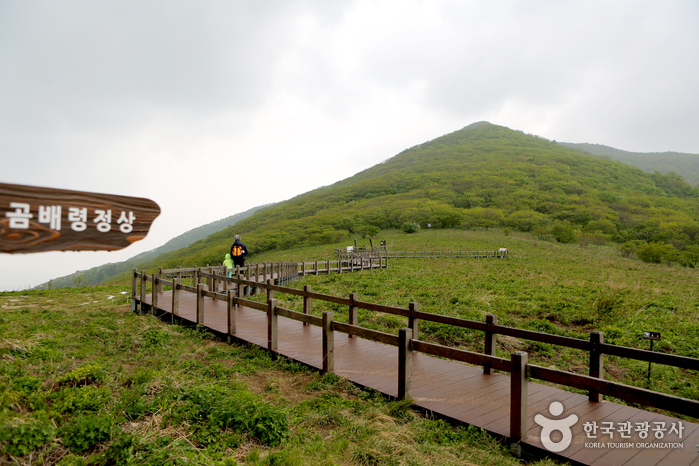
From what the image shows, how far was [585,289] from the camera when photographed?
14.5m

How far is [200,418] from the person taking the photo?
4.00m

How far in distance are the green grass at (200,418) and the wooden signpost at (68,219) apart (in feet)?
5.18

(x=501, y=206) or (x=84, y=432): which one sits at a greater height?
(x=501, y=206)

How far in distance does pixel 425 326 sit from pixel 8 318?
31.9ft

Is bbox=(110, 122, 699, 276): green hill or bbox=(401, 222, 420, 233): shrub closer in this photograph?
bbox=(110, 122, 699, 276): green hill

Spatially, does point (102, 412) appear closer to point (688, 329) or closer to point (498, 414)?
point (498, 414)

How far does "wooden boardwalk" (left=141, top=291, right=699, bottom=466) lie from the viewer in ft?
11.5

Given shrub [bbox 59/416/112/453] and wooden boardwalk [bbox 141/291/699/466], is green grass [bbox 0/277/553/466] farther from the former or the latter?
wooden boardwalk [bbox 141/291/699/466]

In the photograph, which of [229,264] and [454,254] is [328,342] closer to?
[229,264]


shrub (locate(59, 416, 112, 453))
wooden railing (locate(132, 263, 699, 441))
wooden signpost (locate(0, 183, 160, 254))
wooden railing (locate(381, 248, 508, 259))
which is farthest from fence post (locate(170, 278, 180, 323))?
wooden railing (locate(381, 248, 508, 259))

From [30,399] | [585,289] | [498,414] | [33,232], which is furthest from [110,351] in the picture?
[585,289]

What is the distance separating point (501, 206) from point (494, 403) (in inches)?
3272

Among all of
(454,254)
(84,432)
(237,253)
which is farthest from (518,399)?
(454,254)

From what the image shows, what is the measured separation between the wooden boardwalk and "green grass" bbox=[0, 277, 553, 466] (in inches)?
11.1
